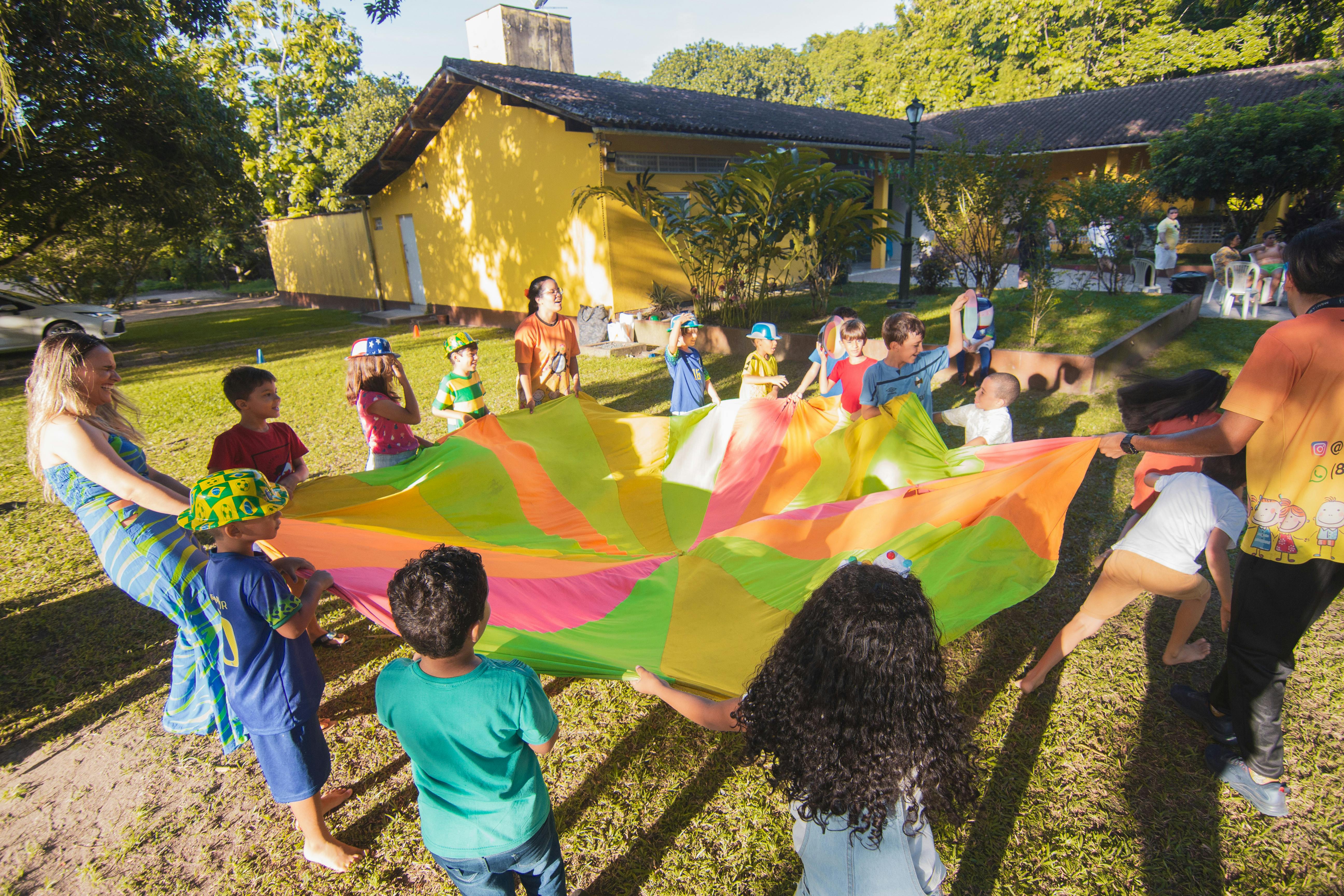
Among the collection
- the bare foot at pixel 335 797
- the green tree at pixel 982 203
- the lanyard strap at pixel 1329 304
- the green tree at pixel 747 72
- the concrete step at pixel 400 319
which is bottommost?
the bare foot at pixel 335 797

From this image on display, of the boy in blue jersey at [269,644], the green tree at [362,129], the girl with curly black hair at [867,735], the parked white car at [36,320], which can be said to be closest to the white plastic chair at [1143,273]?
the girl with curly black hair at [867,735]

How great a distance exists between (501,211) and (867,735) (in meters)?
14.8

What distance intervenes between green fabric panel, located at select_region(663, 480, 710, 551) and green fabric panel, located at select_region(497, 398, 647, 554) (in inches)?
10.2

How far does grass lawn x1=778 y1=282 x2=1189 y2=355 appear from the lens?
29.6 feet

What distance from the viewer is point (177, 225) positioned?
1496 cm

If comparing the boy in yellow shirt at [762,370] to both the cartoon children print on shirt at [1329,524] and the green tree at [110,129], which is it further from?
the green tree at [110,129]

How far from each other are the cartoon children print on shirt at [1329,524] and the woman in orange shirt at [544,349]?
4.31 meters

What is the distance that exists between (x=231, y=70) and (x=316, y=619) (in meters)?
31.4

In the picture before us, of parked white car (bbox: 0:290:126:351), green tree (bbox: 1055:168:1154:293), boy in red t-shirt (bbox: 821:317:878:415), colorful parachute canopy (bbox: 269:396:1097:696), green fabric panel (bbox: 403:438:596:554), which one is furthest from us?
parked white car (bbox: 0:290:126:351)

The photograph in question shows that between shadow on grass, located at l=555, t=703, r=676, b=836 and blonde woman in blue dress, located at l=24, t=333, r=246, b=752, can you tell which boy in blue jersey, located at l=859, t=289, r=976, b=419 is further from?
blonde woman in blue dress, located at l=24, t=333, r=246, b=752

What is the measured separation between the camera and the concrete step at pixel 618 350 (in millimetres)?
11352

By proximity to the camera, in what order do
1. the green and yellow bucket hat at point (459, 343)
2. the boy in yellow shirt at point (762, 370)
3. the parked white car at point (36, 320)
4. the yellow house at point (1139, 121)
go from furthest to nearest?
the yellow house at point (1139, 121) < the parked white car at point (36, 320) < the boy in yellow shirt at point (762, 370) < the green and yellow bucket hat at point (459, 343)

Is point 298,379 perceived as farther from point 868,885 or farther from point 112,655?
point 868,885

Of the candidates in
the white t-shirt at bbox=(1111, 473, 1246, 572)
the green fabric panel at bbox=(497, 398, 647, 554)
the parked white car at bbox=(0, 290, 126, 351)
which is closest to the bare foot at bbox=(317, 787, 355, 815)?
the green fabric panel at bbox=(497, 398, 647, 554)
